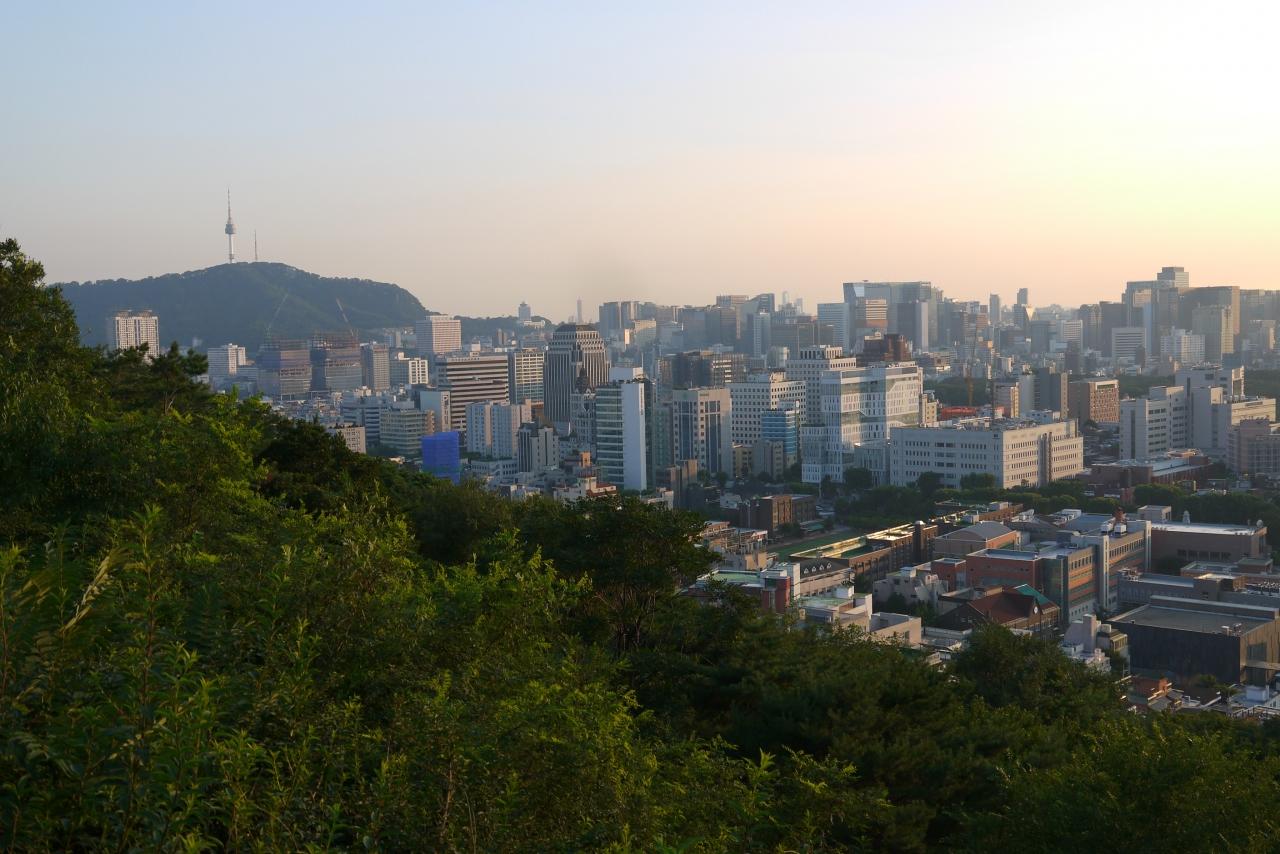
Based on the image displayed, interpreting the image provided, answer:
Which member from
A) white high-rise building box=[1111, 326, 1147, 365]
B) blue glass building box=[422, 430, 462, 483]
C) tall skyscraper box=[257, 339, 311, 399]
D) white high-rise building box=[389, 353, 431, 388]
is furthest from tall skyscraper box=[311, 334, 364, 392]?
white high-rise building box=[1111, 326, 1147, 365]

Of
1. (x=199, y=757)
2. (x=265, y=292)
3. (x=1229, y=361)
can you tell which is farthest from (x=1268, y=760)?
(x=265, y=292)

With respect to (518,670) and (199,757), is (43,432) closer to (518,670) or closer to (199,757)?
(518,670)

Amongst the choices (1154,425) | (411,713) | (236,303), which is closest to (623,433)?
(1154,425)

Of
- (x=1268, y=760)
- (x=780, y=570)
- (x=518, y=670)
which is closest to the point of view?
(x=518, y=670)

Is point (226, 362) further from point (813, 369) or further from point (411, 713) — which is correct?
point (411, 713)

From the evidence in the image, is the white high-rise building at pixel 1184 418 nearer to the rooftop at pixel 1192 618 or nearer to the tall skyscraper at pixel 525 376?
the rooftop at pixel 1192 618

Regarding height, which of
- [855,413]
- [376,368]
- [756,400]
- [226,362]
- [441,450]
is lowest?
[441,450]
